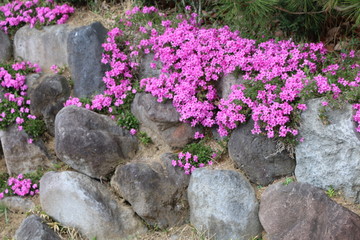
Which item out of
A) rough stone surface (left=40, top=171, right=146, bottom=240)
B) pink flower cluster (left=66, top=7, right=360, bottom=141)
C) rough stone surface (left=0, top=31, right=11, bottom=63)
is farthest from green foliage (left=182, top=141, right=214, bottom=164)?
rough stone surface (left=0, top=31, right=11, bottom=63)

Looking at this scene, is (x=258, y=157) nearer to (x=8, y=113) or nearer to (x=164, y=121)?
(x=164, y=121)

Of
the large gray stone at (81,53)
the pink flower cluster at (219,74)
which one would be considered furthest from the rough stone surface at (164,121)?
the large gray stone at (81,53)

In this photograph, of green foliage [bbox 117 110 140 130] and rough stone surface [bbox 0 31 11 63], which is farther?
rough stone surface [bbox 0 31 11 63]

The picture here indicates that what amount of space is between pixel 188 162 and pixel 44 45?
2598mm

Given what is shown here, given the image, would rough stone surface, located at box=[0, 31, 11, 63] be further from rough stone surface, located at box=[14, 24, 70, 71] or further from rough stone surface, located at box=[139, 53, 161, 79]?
rough stone surface, located at box=[139, 53, 161, 79]

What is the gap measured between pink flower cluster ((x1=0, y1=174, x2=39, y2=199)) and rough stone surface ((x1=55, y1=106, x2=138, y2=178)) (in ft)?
2.11

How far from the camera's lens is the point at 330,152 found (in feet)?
12.8

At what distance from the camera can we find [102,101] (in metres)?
5.03

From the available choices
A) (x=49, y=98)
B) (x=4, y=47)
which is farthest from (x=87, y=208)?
(x=4, y=47)

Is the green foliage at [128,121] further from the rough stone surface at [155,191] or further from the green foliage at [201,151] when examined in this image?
the green foliage at [201,151]

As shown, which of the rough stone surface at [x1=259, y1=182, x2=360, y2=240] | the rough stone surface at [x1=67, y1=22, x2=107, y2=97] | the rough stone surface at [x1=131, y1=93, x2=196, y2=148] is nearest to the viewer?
the rough stone surface at [x1=259, y1=182, x2=360, y2=240]

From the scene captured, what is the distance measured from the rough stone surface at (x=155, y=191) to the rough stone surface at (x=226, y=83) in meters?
0.88

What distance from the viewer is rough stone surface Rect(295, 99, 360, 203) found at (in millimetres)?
3764

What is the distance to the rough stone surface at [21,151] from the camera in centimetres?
527
